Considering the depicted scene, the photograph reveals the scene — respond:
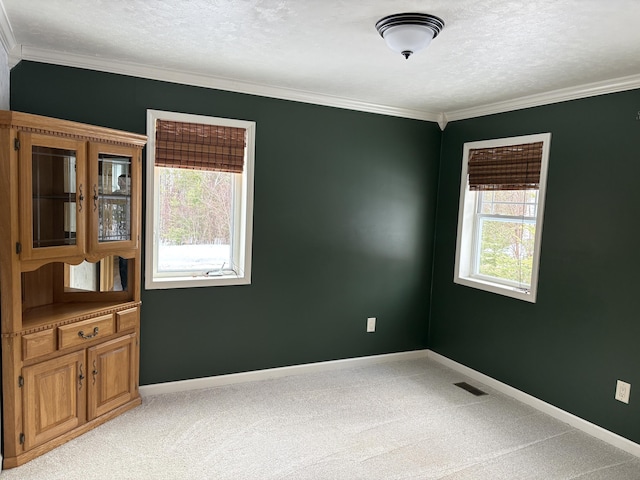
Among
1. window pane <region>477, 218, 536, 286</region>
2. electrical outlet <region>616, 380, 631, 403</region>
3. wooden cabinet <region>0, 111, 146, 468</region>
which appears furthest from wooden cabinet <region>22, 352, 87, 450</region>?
electrical outlet <region>616, 380, 631, 403</region>

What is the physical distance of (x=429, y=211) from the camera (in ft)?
14.8

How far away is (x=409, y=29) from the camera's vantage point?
212 cm

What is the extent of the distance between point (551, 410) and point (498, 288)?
976 millimetres

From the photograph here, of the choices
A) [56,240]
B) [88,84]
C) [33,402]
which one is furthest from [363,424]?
[88,84]

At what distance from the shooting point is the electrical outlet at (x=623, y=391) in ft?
9.78

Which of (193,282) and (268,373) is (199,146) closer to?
(193,282)

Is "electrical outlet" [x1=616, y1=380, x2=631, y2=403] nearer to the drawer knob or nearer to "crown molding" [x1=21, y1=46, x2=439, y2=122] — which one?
"crown molding" [x1=21, y1=46, x2=439, y2=122]

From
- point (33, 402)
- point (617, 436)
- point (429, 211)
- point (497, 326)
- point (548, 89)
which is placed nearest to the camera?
point (33, 402)

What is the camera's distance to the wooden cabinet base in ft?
8.16

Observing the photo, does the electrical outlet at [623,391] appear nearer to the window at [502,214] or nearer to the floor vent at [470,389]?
the window at [502,214]

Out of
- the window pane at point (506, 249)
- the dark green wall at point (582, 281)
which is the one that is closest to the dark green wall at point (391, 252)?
the dark green wall at point (582, 281)

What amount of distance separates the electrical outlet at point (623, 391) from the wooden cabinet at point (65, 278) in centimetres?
321

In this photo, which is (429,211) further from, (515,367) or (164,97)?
(164,97)

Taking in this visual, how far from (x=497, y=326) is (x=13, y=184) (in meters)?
3.53
